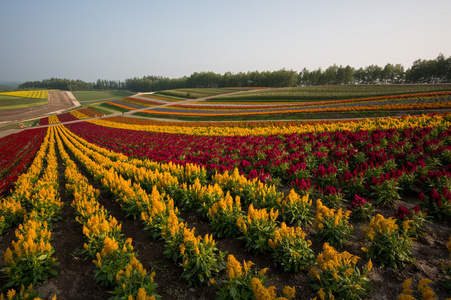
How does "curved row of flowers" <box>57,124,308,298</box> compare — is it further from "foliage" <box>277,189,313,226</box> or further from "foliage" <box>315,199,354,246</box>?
"foliage" <box>315,199,354,246</box>

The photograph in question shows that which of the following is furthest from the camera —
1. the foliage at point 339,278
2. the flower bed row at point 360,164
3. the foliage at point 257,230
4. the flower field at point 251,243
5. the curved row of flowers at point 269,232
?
the flower bed row at point 360,164

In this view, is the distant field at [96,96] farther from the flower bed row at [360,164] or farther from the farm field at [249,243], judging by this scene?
the farm field at [249,243]

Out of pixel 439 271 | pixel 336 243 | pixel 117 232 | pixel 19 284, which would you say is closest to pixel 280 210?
pixel 336 243

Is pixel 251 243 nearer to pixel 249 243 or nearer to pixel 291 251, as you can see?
pixel 249 243

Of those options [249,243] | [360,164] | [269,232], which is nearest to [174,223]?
[249,243]

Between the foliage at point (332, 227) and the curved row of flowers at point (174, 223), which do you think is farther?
the foliage at point (332, 227)

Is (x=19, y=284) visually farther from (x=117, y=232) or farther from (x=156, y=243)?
(x=156, y=243)


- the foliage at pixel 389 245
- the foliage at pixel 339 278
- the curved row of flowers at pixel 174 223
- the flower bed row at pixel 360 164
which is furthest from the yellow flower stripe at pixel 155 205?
the foliage at pixel 389 245

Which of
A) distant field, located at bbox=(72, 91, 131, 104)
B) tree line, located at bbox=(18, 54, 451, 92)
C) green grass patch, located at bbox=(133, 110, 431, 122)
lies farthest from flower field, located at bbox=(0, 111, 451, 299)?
distant field, located at bbox=(72, 91, 131, 104)

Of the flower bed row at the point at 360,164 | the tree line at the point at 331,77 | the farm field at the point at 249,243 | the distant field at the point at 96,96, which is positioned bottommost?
the farm field at the point at 249,243

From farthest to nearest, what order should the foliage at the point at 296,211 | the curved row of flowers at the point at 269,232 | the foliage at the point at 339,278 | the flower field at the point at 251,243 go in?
the foliage at the point at 296,211
the curved row of flowers at the point at 269,232
the flower field at the point at 251,243
the foliage at the point at 339,278

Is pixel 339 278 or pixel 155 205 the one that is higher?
pixel 155 205

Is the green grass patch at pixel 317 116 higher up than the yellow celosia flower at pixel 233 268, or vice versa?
the green grass patch at pixel 317 116

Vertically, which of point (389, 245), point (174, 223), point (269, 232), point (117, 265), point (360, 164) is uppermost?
point (360, 164)
